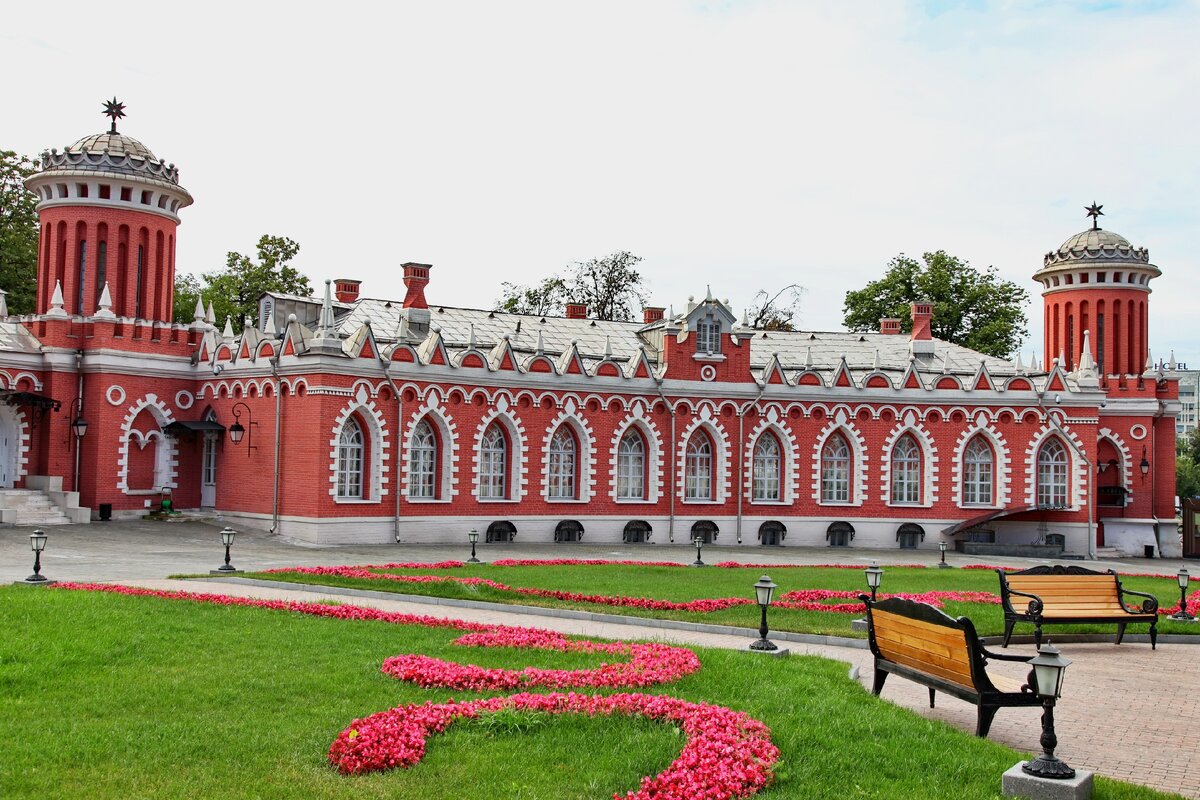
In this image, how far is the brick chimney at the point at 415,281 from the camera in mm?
39688

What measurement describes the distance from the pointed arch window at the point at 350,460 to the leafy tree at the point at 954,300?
35020 mm

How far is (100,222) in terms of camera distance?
37.0 meters

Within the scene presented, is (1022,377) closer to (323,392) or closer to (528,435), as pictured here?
(528,435)

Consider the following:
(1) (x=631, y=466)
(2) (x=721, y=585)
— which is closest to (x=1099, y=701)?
(2) (x=721, y=585)

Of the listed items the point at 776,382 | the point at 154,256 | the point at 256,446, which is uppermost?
the point at 154,256

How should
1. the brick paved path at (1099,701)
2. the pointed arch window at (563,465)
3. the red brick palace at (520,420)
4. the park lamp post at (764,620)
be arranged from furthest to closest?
1. the pointed arch window at (563,465)
2. the red brick palace at (520,420)
3. the park lamp post at (764,620)
4. the brick paved path at (1099,701)

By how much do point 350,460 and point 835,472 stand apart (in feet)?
58.2

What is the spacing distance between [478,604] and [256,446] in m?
18.6

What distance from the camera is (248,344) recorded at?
1415 inches

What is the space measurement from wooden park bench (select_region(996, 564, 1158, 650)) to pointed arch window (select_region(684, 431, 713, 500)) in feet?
75.3

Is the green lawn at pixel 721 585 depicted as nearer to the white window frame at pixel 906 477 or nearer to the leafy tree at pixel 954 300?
the white window frame at pixel 906 477

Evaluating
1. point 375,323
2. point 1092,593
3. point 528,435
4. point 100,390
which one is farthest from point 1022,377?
point 100,390

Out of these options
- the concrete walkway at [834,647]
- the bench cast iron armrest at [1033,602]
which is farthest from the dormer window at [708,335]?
the bench cast iron armrest at [1033,602]

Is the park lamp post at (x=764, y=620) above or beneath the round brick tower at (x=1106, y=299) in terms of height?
beneath
